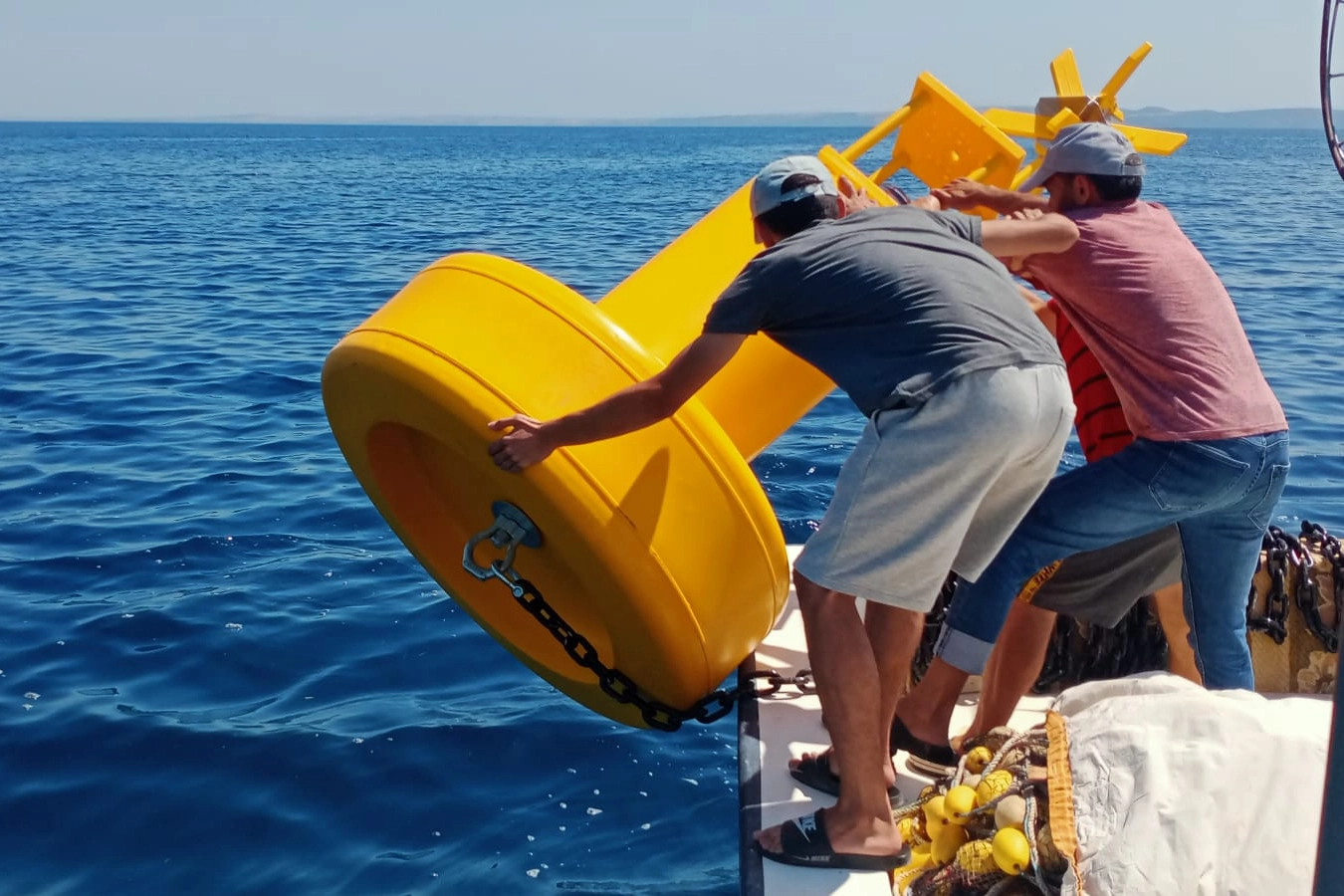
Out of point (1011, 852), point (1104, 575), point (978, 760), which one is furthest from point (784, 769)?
point (1104, 575)

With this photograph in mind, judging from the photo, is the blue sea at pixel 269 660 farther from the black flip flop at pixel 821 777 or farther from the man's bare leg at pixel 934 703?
the man's bare leg at pixel 934 703

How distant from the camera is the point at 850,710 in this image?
2795mm

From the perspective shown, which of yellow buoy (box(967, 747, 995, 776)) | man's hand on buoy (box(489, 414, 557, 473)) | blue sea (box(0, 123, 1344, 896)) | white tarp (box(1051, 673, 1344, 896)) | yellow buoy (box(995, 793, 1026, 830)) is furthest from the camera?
blue sea (box(0, 123, 1344, 896))

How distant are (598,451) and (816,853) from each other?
42.3 inches

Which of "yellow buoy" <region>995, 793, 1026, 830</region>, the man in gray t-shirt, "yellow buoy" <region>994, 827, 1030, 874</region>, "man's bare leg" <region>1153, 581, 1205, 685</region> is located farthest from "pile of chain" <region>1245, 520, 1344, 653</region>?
"yellow buoy" <region>994, 827, 1030, 874</region>

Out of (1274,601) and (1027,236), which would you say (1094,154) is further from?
(1274,601)

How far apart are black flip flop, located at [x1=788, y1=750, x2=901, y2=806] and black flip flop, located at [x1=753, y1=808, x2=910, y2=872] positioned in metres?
0.23

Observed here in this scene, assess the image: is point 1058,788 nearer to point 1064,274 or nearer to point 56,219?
point 1064,274

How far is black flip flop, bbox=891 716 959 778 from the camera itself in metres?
3.27

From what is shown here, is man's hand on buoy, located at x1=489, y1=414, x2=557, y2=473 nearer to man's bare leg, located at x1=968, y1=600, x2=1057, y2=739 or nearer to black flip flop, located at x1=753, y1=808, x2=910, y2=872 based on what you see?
black flip flop, located at x1=753, y1=808, x2=910, y2=872

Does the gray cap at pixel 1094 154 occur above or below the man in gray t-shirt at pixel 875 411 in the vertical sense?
above

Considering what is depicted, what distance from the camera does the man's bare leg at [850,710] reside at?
2.80 meters

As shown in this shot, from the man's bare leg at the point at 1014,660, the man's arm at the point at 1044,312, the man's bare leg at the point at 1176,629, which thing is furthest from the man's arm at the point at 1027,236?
the man's bare leg at the point at 1176,629

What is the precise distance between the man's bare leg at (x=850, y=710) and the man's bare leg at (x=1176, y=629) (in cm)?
120
